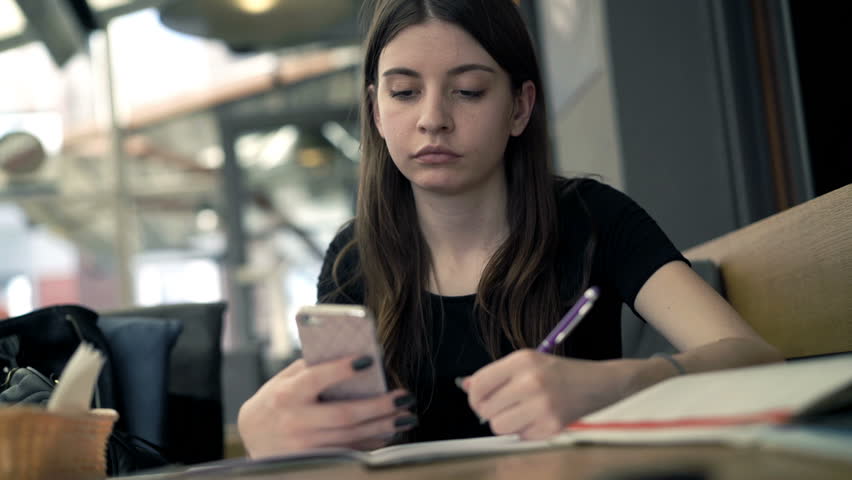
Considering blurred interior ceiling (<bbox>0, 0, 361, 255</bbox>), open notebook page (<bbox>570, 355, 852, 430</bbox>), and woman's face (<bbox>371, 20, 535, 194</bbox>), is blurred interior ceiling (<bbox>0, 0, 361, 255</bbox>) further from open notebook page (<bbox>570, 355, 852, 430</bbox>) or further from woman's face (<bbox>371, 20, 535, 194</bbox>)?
open notebook page (<bbox>570, 355, 852, 430</bbox>)

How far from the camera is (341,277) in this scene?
154 centimetres

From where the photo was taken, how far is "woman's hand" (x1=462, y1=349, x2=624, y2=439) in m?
0.80

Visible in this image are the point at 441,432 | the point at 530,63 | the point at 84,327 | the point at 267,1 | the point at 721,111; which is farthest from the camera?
the point at 267,1

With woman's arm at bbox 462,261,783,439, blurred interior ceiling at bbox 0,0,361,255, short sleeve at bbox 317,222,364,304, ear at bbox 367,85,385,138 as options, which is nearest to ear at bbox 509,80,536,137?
ear at bbox 367,85,385,138

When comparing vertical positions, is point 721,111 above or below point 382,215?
above

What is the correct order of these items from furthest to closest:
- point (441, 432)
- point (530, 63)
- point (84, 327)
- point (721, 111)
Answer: point (721, 111) < point (84, 327) < point (530, 63) < point (441, 432)

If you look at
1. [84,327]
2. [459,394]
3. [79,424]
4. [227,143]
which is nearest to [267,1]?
[227,143]

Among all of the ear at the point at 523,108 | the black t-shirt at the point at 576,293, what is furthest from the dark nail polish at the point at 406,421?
the ear at the point at 523,108

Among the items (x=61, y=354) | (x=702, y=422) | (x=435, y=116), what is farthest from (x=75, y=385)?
(x=61, y=354)

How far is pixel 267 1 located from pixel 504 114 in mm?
3915

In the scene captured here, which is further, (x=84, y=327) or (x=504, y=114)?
(x=84, y=327)

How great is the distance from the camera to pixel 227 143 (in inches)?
260

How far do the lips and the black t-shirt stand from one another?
24cm

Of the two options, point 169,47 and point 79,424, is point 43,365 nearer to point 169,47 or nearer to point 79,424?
point 79,424
